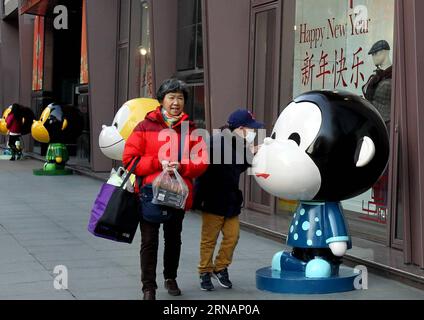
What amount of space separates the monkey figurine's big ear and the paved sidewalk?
3.76 ft

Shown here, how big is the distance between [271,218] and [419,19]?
172 inches

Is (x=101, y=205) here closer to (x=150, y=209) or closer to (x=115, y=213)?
(x=115, y=213)

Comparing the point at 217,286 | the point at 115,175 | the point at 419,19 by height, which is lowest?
the point at 217,286

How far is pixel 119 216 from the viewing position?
5.63 meters

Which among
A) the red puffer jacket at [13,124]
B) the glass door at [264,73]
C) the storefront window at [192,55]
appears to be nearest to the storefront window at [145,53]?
the storefront window at [192,55]

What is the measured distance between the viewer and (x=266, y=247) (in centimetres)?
855

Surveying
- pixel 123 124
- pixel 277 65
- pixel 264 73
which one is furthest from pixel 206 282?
pixel 264 73

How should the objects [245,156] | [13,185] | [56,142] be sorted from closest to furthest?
[245,156]
[13,185]
[56,142]

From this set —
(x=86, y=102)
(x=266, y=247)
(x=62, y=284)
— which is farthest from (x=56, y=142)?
(x=62, y=284)

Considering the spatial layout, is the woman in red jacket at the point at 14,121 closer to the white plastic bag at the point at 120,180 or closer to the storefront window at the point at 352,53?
Result: the storefront window at the point at 352,53

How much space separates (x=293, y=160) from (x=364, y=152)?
23.0 inches

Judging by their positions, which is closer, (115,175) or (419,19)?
(115,175)

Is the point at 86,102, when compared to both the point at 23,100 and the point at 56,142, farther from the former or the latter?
the point at 23,100

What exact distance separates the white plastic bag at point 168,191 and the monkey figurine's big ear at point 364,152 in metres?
1.49
